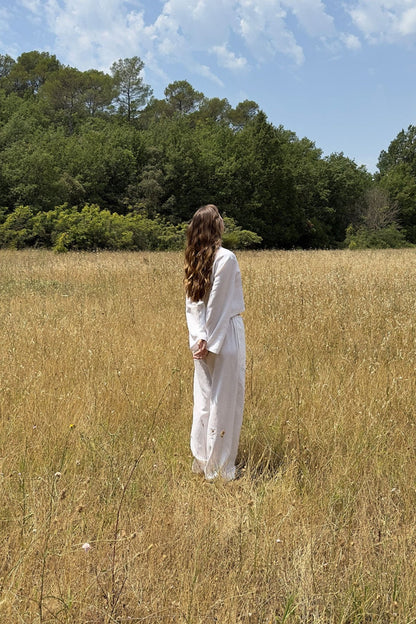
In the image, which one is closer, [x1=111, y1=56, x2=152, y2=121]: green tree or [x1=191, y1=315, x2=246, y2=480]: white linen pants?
[x1=191, y1=315, x2=246, y2=480]: white linen pants

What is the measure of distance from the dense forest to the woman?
21.0 metres

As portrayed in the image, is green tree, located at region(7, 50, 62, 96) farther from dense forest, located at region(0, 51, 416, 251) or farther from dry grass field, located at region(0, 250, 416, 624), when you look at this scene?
dry grass field, located at region(0, 250, 416, 624)

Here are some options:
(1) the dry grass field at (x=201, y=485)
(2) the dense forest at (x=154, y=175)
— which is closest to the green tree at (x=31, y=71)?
(2) the dense forest at (x=154, y=175)

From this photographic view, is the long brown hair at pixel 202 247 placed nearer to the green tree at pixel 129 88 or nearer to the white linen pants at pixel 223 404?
the white linen pants at pixel 223 404

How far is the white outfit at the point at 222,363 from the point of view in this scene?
10.8 feet

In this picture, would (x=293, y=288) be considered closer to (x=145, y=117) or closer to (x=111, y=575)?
(x=111, y=575)

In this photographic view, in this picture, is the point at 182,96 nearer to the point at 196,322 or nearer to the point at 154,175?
the point at 154,175

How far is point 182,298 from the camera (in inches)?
357

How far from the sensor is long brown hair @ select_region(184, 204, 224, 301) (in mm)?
3322

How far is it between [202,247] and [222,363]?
0.79 metres

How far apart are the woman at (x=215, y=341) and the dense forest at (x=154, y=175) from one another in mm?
20951

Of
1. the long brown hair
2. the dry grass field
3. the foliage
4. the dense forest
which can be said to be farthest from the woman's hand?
the foliage


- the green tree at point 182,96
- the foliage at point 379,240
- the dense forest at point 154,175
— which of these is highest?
the green tree at point 182,96

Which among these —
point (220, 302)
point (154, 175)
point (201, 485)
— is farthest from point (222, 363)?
point (154, 175)
